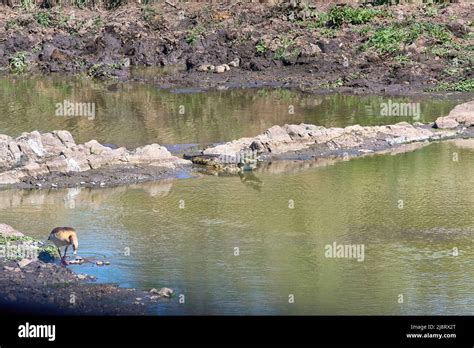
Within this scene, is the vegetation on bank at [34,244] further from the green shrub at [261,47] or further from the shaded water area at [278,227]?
the green shrub at [261,47]

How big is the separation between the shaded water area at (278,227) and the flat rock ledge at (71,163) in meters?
0.44

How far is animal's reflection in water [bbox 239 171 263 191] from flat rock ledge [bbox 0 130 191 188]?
1.29 meters

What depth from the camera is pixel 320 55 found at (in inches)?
1391

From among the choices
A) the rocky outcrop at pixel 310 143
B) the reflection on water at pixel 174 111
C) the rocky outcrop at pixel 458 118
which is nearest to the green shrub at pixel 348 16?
the reflection on water at pixel 174 111

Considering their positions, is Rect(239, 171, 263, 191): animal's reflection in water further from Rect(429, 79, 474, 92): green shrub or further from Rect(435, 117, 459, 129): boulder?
Result: Rect(429, 79, 474, 92): green shrub

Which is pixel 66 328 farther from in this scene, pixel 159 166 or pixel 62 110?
pixel 62 110

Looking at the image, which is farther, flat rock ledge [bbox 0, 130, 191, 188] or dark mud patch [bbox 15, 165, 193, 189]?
flat rock ledge [bbox 0, 130, 191, 188]

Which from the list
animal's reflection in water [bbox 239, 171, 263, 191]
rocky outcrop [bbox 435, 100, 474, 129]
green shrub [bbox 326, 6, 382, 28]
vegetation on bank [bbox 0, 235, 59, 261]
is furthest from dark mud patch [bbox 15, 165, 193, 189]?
green shrub [bbox 326, 6, 382, 28]

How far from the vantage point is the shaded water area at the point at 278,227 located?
14.8m

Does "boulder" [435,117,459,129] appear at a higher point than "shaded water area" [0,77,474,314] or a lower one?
higher

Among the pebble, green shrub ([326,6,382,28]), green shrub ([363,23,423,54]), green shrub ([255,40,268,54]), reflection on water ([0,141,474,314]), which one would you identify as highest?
green shrub ([326,6,382,28])

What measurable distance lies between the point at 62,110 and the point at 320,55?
959cm

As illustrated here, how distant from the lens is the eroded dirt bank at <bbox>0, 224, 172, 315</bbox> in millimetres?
13367

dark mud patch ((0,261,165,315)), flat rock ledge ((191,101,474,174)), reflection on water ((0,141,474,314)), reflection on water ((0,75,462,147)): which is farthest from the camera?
reflection on water ((0,75,462,147))
